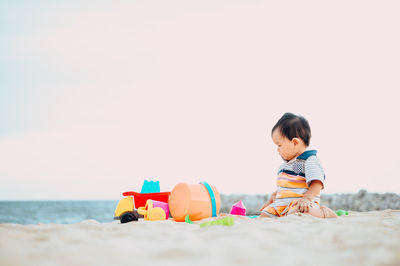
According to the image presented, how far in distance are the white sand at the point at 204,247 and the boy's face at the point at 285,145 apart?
1417mm

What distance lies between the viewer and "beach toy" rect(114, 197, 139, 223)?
2.67 meters

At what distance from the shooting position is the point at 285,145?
315 cm

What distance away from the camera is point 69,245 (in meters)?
1.39

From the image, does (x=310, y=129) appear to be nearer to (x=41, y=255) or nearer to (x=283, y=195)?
(x=283, y=195)

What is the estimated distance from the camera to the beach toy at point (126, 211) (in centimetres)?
267

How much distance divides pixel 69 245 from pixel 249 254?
726mm

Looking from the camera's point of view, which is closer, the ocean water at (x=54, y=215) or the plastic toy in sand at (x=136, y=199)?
the plastic toy in sand at (x=136, y=199)

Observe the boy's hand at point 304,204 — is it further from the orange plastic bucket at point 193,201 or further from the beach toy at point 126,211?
the beach toy at point 126,211

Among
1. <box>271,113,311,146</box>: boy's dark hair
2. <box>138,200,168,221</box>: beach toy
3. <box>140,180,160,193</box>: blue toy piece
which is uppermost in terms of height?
<box>271,113,311,146</box>: boy's dark hair

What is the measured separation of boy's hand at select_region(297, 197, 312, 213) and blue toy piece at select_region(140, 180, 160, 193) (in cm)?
125

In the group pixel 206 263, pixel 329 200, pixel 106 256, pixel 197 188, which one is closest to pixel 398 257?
pixel 206 263

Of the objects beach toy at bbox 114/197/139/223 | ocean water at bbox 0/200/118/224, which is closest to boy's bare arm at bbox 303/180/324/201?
beach toy at bbox 114/197/139/223

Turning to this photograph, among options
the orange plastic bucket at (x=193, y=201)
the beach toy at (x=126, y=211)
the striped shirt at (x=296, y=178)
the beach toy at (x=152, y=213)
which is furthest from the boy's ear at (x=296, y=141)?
the beach toy at (x=126, y=211)

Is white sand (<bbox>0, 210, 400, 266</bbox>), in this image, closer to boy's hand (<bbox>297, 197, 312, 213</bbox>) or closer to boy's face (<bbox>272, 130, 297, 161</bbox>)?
boy's hand (<bbox>297, 197, 312, 213</bbox>)
